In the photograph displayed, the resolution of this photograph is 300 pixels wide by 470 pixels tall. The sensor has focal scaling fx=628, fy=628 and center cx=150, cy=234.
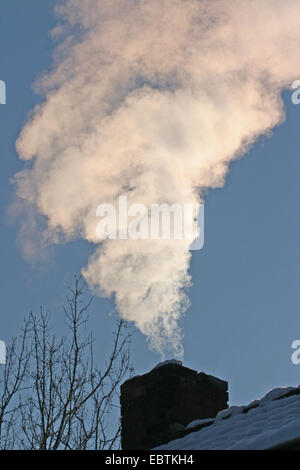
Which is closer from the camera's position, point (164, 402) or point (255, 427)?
point (255, 427)

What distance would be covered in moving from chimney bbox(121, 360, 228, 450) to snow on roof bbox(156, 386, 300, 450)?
25.2 inches

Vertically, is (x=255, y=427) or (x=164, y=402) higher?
(x=164, y=402)

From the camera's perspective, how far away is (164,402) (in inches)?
346

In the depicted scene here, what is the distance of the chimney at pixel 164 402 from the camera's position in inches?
344

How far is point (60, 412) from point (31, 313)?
2358mm

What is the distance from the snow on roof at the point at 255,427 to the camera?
18.2 feet

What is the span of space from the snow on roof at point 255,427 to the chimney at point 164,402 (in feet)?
2.10

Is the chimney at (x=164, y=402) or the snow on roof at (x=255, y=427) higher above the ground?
the chimney at (x=164, y=402)

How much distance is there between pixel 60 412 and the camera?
14.1 m

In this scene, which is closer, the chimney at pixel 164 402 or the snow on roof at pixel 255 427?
the snow on roof at pixel 255 427

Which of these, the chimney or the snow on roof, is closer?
the snow on roof

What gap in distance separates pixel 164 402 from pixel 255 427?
2341 mm

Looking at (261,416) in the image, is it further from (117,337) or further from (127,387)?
(117,337)

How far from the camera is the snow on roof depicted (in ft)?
18.2
